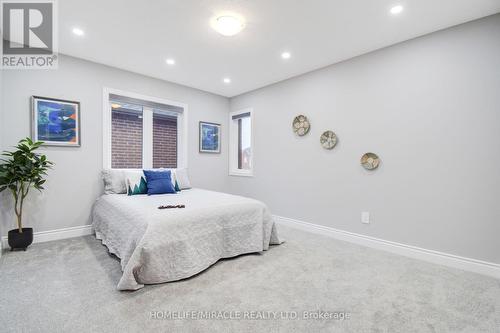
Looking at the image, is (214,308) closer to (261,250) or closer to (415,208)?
(261,250)

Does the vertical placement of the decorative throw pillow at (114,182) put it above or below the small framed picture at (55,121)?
below

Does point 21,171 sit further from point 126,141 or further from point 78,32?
point 126,141

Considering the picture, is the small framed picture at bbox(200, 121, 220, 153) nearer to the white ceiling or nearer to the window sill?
the window sill

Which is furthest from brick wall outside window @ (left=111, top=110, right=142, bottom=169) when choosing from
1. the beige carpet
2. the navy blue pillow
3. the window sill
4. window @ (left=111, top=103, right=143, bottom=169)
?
the beige carpet

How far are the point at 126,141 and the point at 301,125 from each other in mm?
3333

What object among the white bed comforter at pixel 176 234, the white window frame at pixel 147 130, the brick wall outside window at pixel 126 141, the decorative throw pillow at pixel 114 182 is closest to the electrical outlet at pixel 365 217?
the white bed comforter at pixel 176 234

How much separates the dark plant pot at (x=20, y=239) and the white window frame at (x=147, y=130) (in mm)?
1176

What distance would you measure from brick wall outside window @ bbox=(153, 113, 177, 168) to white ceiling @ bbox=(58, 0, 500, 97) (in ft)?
3.92

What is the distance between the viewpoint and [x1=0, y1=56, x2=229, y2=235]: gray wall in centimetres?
292

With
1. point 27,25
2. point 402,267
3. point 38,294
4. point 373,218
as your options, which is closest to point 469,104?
point 373,218

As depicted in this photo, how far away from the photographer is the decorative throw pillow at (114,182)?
3.38 metres

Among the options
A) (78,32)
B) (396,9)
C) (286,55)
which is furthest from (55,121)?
(396,9)

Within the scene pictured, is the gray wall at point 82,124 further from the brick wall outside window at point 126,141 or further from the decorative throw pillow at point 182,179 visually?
Answer: the decorative throw pillow at point 182,179

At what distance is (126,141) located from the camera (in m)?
4.66
